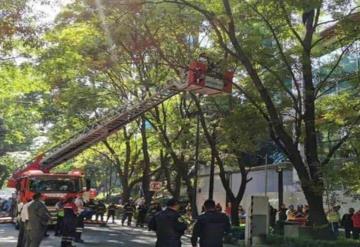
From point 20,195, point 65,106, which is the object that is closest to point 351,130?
point 20,195

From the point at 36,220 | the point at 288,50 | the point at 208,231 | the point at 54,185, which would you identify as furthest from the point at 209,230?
the point at 54,185

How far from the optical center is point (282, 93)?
21328 mm

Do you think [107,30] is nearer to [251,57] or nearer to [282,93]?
[251,57]

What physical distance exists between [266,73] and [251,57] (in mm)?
2401

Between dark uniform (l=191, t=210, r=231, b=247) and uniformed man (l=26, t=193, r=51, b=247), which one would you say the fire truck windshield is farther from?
dark uniform (l=191, t=210, r=231, b=247)

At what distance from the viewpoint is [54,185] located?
2456 centimetres

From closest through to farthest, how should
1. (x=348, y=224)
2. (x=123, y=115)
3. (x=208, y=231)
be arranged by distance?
(x=208, y=231)
(x=348, y=224)
(x=123, y=115)

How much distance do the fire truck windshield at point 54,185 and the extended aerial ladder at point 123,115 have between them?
7.88ft

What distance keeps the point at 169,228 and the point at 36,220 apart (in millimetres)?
4901

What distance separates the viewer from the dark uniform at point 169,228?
931 cm

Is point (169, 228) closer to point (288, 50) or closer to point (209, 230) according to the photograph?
point (209, 230)

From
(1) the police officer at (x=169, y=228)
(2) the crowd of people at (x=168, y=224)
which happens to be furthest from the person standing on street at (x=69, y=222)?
(1) the police officer at (x=169, y=228)

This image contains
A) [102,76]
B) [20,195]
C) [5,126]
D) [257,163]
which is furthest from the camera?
[5,126]

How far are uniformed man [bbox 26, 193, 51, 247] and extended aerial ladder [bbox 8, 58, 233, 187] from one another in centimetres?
864
